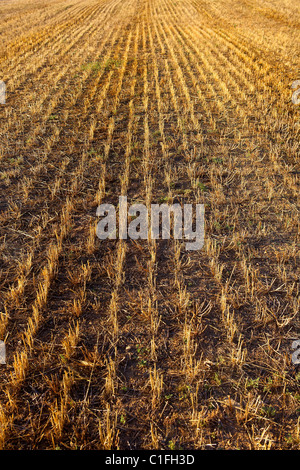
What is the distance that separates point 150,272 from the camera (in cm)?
414

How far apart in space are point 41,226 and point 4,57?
1286cm

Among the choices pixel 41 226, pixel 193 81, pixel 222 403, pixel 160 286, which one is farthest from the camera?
pixel 193 81

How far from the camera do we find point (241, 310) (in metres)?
3.62

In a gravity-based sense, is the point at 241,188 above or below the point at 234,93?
below

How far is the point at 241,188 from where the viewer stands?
19.0ft

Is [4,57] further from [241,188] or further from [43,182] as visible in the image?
[241,188]

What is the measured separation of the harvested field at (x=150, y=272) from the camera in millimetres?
2707

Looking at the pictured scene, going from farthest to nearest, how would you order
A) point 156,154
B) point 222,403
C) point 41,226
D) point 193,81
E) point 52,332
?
point 193,81 → point 156,154 → point 41,226 → point 52,332 → point 222,403

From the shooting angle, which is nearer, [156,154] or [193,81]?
[156,154]

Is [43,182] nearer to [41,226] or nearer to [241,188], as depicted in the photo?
[41,226]

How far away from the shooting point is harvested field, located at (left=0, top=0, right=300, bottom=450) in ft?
8.88
